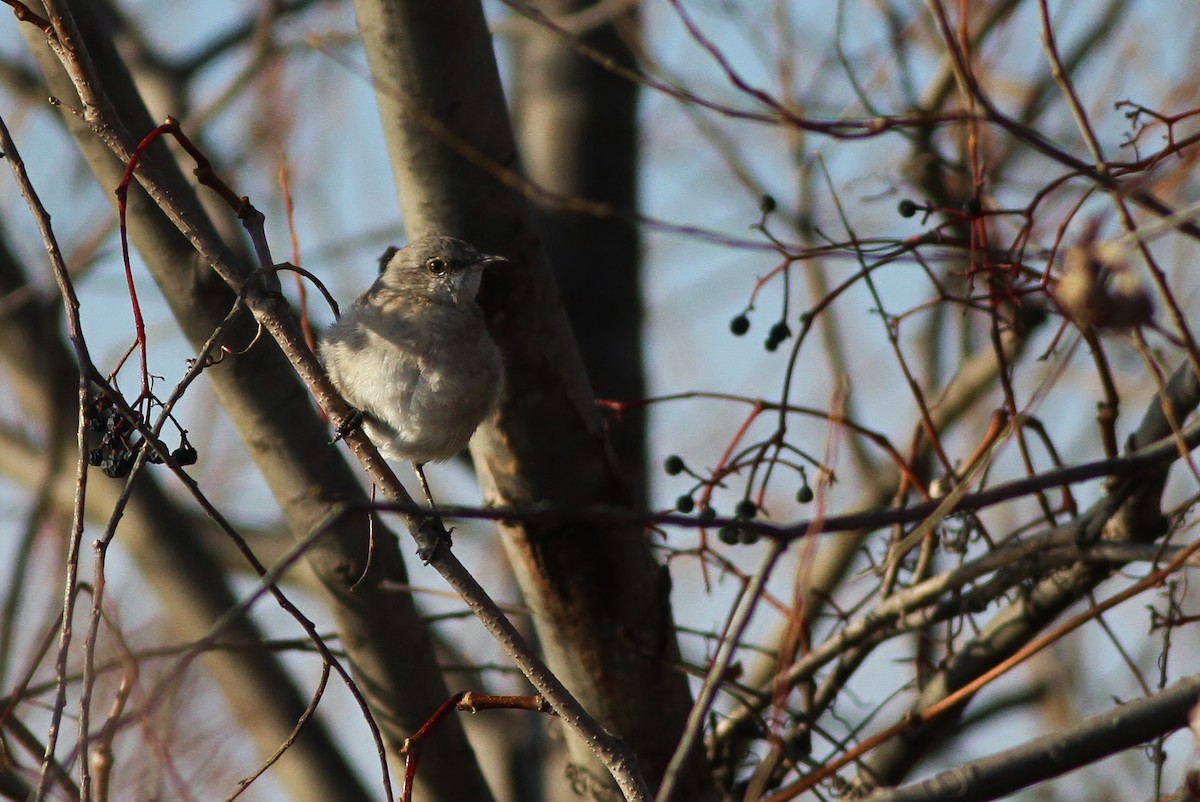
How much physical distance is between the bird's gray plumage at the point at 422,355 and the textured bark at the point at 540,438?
0.07m

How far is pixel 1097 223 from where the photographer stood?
4.98 ft

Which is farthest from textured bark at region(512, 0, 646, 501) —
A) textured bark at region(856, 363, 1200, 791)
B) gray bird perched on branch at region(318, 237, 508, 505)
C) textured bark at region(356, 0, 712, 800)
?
textured bark at region(856, 363, 1200, 791)

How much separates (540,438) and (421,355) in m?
0.53

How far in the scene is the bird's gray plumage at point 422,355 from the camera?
11.9 ft

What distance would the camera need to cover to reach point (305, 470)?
3389mm

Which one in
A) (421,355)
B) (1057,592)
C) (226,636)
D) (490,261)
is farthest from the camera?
(226,636)

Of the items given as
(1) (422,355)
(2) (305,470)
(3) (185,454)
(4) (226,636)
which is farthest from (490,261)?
(4) (226,636)

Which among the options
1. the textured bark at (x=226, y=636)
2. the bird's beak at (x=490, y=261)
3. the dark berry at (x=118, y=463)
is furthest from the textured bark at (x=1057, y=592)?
the dark berry at (x=118, y=463)

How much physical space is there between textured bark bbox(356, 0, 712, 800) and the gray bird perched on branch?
0.23 feet

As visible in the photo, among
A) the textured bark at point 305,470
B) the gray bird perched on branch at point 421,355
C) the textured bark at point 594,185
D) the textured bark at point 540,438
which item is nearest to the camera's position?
the textured bark at point 305,470

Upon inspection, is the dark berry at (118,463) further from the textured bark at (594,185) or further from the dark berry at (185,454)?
the textured bark at (594,185)

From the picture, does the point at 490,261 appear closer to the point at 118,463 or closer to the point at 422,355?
the point at 422,355

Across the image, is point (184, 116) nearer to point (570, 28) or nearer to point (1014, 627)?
point (570, 28)

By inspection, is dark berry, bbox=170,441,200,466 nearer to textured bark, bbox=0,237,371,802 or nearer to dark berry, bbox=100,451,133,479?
dark berry, bbox=100,451,133,479
